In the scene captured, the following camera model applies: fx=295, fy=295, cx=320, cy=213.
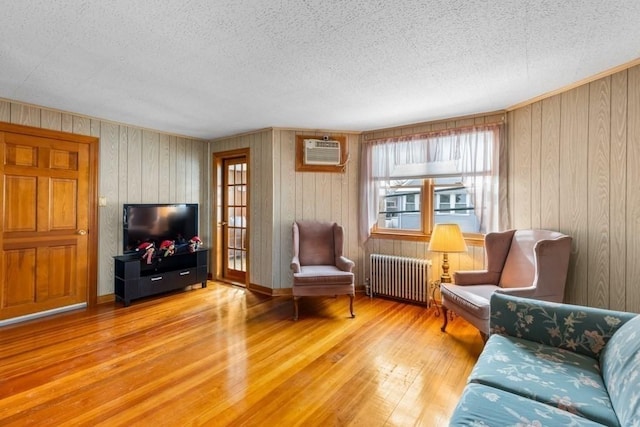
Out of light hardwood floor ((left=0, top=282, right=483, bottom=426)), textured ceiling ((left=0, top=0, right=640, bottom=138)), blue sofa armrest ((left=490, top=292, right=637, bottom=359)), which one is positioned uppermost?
textured ceiling ((left=0, top=0, right=640, bottom=138))

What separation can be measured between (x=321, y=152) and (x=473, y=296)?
2517 mm

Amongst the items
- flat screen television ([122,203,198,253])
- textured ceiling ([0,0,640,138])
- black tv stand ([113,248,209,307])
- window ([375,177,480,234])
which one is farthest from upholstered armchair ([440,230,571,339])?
flat screen television ([122,203,198,253])

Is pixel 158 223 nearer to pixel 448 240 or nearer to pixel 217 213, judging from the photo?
pixel 217 213

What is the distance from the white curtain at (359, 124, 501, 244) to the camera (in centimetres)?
330

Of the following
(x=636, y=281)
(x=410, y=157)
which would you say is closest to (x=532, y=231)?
(x=636, y=281)

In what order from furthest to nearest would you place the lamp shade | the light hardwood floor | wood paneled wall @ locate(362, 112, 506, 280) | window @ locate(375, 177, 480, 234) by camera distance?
window @ locate(375, 177, 480, 234)
wood paneled wall @ locate(362, 112, 506, 280)
the lamp shade
the light hardwood floor

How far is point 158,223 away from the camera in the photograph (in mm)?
4086

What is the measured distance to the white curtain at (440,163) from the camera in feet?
10.8

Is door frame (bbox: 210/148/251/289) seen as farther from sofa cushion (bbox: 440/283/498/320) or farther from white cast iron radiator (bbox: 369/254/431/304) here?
sofa cushion (bbox: 440/283/498/320)

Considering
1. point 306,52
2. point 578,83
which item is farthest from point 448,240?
point 306,52

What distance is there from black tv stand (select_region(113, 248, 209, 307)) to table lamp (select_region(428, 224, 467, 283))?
3.19m

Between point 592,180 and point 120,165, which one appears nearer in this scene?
point 592,180

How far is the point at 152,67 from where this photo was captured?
2266mm

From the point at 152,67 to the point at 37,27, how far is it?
0.64m
